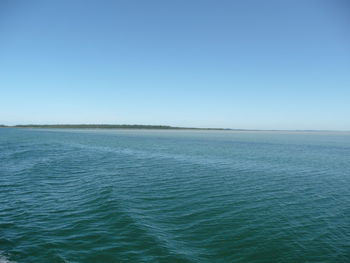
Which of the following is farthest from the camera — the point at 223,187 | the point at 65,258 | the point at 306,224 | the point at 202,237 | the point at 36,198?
the point at 223,187

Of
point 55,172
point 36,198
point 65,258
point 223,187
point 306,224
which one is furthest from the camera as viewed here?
point 55,172

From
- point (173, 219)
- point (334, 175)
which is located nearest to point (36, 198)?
point (173, 219)

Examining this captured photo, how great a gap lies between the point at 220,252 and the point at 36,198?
13291 millimetres

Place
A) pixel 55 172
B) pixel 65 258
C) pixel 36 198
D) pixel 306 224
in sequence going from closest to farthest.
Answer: pixel 65 258 → pixel 306 224 → pixel 36 198 → pixel 55 172

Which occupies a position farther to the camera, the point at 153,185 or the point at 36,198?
the point at 153,185

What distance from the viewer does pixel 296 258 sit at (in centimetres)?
893

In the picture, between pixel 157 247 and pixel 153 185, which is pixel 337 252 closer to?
pixel 157 247

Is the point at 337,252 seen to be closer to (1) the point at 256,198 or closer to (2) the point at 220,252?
(2) the point at 220,252

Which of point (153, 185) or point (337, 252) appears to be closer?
point (337, 252)

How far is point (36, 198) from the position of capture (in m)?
15.0

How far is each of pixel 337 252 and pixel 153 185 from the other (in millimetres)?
13146

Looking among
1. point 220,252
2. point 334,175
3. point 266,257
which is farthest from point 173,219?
point 334,175

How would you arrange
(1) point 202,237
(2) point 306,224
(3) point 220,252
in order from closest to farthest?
(3) point 220,252 → (1) point 202,237 → (2) point 306,224

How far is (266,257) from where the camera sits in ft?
29.3
